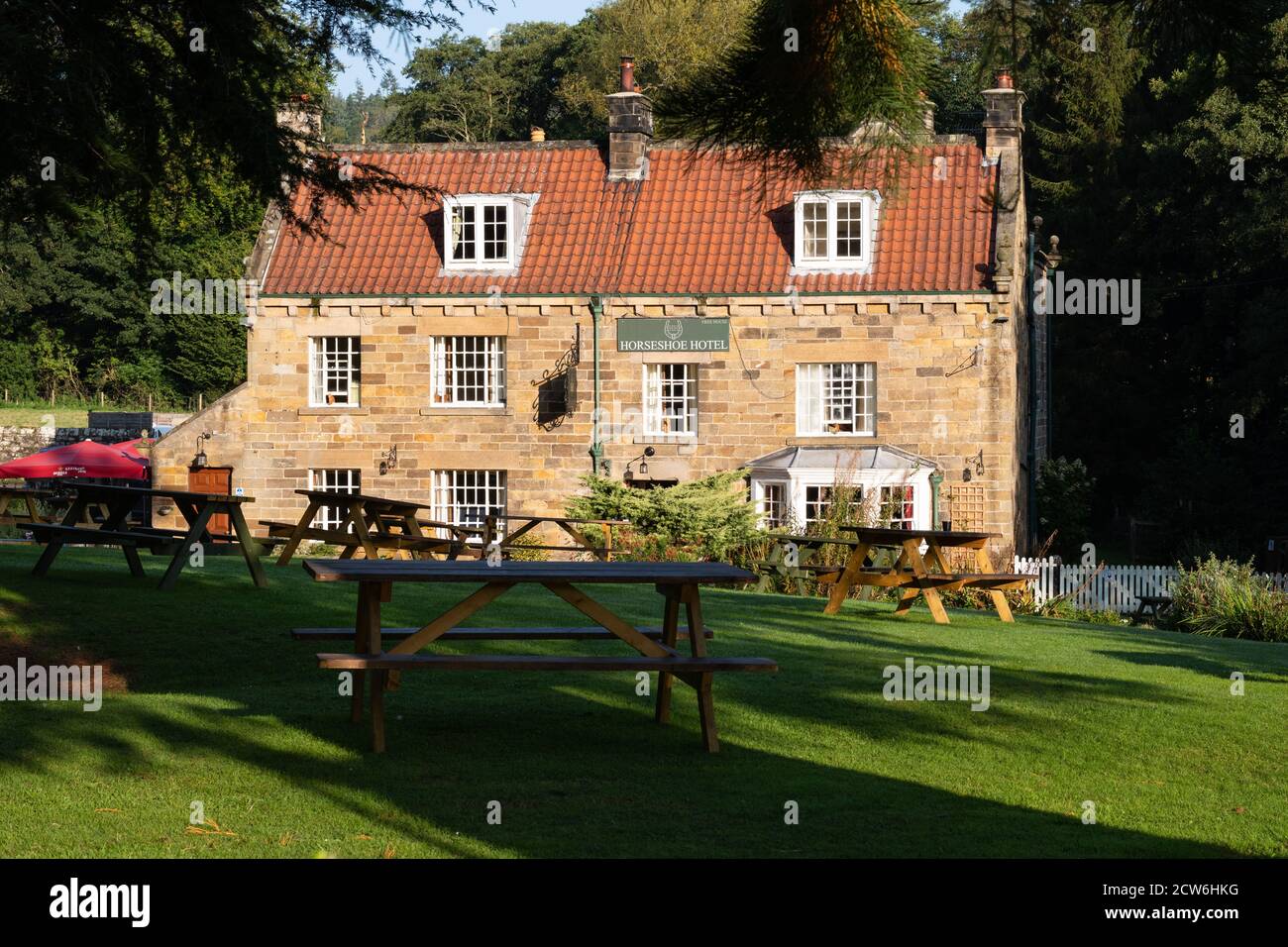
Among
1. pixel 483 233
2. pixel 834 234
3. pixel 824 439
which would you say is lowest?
pixel 824 439

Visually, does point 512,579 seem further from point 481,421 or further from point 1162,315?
point 1162,315

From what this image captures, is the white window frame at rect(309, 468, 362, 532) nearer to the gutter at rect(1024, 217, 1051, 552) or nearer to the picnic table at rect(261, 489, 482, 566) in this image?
the picnic table at rect(261, 489, 482, 566)

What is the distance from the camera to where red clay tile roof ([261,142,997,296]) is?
106ft

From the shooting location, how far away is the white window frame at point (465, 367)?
110ft

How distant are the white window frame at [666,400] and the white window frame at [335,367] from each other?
6.09m

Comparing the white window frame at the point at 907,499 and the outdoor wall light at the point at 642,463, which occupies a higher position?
the outdoor wall light at the point at 642,463

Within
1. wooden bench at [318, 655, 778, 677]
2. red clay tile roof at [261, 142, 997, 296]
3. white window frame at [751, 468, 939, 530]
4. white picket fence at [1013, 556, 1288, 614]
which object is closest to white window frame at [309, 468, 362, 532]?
red clay tile roof at [261, 142, 997, 296]

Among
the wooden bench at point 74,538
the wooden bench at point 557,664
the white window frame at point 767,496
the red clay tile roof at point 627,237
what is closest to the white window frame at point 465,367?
the red clay tile roof at point 627,237

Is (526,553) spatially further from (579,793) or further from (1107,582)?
(579,793)

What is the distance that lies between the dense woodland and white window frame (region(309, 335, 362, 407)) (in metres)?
4.55

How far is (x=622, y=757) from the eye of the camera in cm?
884

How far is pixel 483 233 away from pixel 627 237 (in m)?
2.99

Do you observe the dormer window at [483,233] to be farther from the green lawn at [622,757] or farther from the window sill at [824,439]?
the green lawn at [622,757]

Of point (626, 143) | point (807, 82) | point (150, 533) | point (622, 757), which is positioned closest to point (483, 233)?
point (626, 143)
